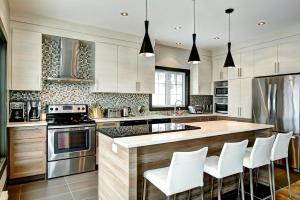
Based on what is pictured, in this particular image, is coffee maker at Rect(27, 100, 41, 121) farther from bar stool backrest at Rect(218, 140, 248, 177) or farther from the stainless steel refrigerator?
the stainless steel refrigerator

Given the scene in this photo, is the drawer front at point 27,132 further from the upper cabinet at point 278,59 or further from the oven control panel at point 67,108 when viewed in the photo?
the upper cabinet at point 278,59

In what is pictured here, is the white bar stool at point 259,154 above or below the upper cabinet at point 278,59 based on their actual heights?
below

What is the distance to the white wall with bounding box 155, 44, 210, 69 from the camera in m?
5.27

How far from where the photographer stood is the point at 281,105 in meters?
3.91

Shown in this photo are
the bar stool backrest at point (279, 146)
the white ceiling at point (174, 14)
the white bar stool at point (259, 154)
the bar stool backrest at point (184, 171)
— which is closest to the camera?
the bar stool backrest at point (184, 171)

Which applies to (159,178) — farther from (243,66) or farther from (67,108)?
(243,66)

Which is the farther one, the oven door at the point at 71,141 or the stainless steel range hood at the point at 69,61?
the stainless steel range hood at the point at 69,61

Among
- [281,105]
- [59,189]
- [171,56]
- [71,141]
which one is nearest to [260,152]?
[281,105]

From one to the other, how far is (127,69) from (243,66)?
9.37 feet

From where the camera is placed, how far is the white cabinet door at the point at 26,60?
3.37 metres

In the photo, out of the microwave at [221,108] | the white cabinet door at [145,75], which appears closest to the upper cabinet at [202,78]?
the microwave at [221,108]

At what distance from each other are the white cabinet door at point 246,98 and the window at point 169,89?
1.52 meters

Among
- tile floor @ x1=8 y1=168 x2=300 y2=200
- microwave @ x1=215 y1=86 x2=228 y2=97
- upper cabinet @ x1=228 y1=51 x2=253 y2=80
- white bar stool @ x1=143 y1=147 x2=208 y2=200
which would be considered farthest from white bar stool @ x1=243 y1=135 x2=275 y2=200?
microwave @ x1=215 y1=86 x2=228 y2=97

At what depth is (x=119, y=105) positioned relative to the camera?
4707 mm
